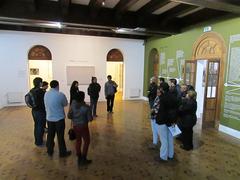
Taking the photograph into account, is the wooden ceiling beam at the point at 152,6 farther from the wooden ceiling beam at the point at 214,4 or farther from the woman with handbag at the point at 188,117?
the woman with handbag at the point at 188,117

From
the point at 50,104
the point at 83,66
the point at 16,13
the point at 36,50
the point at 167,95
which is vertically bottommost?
the point at 50,104

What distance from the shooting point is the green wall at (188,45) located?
478cm

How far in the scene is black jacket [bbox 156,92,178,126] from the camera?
304cm

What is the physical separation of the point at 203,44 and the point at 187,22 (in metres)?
1.09

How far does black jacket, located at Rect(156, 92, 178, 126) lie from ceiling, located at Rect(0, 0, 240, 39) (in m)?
2.10

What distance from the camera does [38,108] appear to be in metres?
3.73

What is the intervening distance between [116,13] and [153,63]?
4.29 metres

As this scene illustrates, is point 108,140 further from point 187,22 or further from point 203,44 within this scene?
point 187,22

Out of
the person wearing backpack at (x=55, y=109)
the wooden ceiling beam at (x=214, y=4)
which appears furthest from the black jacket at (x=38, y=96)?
the wooden ceiling beam at (x=214, y=4)

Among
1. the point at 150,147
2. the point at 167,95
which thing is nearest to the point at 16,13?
the point at 167,95

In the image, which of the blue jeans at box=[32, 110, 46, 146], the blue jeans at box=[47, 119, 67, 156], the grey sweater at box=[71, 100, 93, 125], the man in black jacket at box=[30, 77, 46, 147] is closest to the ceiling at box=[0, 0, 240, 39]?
the man in black jacket at box=[30, 77, 46, 147]

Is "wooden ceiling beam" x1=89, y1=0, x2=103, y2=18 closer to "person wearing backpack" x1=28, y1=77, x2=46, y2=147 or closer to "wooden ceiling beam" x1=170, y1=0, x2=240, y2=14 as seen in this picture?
"wooden ceiling beam" x1=170, y1=0, x2=240, y2=14

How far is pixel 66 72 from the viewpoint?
332 inches

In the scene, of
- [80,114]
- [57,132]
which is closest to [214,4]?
[80,114]
